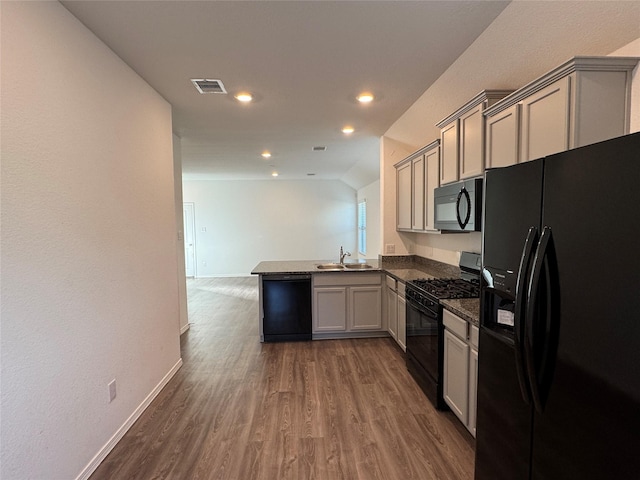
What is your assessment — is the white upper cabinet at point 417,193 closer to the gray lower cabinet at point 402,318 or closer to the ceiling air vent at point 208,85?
the gray lower cabinet at point 402,318

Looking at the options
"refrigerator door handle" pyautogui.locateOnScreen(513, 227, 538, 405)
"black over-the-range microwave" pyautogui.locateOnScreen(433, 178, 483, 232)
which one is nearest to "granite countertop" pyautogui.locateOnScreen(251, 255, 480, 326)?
"black over-the-range microwave" pyautogui.locateOnScreen(433, 178, 483, 232)

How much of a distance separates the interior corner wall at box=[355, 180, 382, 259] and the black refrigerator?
545 cm

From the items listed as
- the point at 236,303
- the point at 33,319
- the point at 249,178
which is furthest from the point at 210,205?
the point at 33,319

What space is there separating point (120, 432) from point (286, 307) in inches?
81.9

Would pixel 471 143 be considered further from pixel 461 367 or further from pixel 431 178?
pixel 461 367

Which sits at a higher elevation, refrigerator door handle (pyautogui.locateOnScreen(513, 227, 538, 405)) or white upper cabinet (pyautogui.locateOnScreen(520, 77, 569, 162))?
white upper cabinet (pyautogui.locateOnScreen(520, 77, 569, 162))

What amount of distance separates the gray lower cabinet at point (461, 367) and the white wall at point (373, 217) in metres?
4.55

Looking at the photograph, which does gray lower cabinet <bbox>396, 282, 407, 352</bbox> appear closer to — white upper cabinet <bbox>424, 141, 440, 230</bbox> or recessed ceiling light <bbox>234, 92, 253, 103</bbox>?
white upper cabinet <bbox>424, 141, 440, 230</bbox>

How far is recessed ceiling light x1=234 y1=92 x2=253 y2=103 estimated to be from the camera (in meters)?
2.83

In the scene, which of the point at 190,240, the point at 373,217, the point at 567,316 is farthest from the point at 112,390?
the point at 190,240

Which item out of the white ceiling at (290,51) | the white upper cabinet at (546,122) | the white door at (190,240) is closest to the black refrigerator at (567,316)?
the white upper cabinet at (546,122)

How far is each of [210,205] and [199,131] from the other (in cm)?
478

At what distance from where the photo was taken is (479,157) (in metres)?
2.24

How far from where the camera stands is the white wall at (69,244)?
1.39 metres
